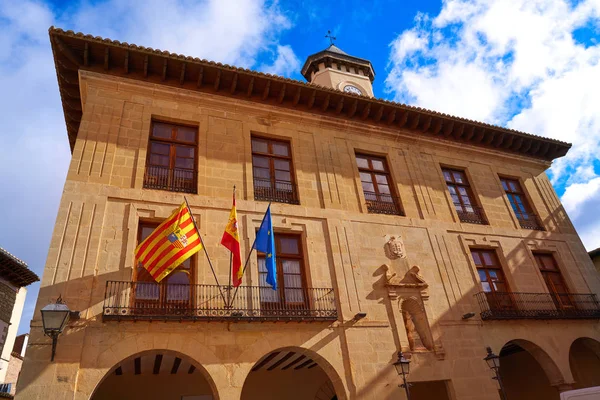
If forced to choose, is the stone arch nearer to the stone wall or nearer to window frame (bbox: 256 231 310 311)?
the stone wall

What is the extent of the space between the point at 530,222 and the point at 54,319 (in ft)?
43.7

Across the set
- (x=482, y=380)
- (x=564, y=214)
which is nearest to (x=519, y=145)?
(x=564, y=214)

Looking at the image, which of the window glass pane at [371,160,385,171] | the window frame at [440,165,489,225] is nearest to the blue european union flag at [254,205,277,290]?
the window glass pane at [371,160,385,171]

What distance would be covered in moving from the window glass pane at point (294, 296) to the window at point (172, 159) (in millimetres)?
3139

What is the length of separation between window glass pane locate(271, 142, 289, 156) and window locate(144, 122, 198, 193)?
212 centimetres

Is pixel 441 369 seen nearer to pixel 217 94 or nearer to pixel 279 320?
pixel 279 320

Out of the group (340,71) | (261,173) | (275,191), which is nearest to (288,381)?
(275,191)

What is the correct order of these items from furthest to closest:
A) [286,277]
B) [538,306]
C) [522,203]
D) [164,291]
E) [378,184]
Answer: [522,203], [378,184], [538,306], [286,277], [164,291]

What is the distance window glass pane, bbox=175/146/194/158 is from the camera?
390 inches

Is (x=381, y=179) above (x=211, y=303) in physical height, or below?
above

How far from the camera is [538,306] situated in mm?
11039

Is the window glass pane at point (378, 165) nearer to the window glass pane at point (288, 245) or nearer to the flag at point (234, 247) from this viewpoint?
the window glass pane at point (288, 245)

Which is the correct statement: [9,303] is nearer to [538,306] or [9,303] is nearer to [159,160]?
[159,160]

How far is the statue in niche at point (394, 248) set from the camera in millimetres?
10250
